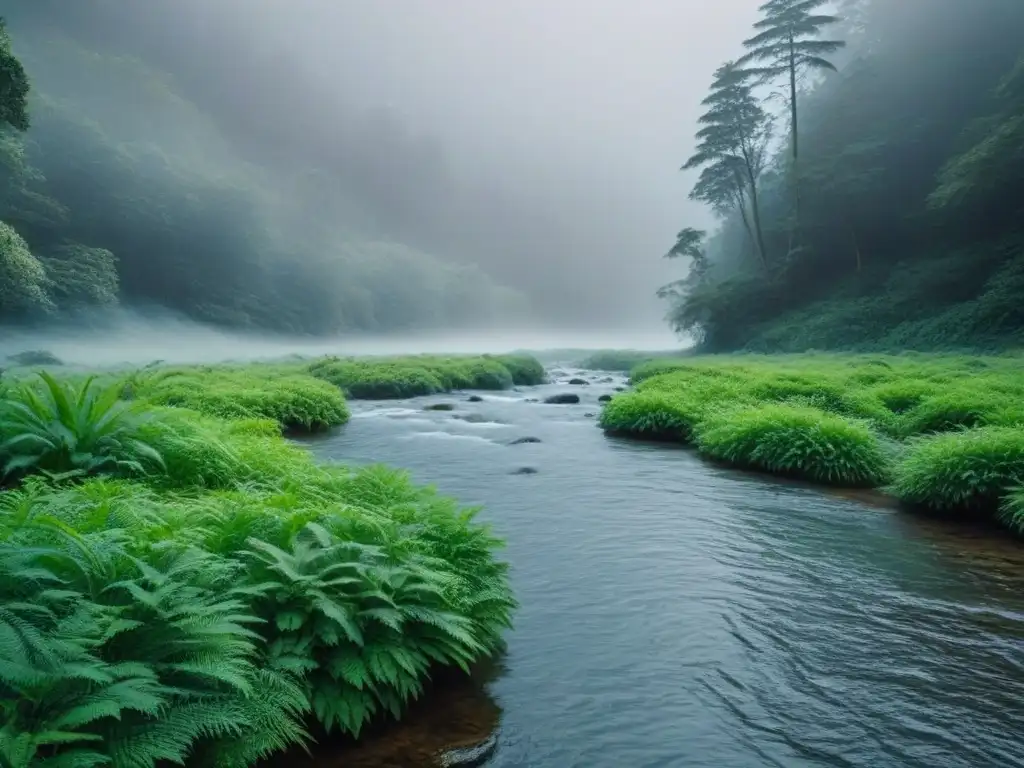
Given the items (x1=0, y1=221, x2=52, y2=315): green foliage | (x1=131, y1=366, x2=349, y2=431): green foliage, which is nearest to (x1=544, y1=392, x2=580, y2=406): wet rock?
(x1=131, y1=366, x2=349, y2=431): green foliage

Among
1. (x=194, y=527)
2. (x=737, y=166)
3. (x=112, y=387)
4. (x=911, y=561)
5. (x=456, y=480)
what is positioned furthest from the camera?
(x=737, y=166)

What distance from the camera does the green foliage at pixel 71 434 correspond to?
670 centimetres

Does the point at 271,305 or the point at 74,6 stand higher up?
the point at 74,6

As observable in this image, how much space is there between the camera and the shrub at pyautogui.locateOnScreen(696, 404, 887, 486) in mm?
10484

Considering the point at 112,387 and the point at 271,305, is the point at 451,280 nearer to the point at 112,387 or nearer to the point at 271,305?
the point at 271,305

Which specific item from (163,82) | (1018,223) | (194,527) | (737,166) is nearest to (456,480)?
(194,527)

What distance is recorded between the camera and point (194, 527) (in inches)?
179

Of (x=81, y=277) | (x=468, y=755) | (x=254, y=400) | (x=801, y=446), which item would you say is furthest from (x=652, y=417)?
(x=81, y=277)

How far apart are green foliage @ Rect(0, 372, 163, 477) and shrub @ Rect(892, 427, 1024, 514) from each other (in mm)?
9703

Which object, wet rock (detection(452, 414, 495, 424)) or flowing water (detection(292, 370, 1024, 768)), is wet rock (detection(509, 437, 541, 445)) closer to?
wet rock (detection(452, 414, 495, 424))

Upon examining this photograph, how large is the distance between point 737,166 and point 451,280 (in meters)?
88.9

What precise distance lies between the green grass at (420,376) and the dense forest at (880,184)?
17.2 m

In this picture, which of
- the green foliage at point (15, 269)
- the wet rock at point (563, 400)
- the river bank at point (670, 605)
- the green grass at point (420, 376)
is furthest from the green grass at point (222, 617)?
the green foliage at point (15, 269)

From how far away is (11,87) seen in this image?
68.2ft
